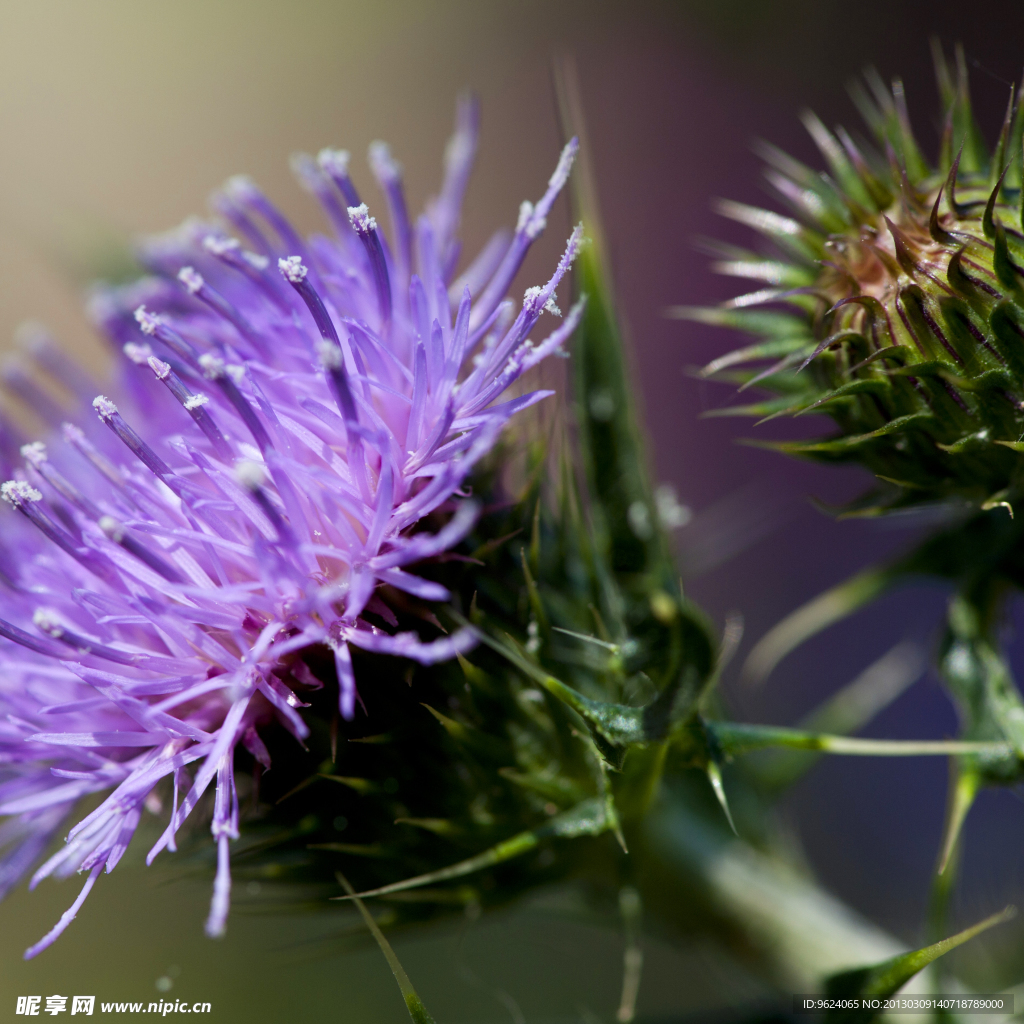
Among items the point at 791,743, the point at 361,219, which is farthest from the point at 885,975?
the point at 361,219

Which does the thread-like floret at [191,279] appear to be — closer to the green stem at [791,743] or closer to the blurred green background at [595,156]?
the green stem at [791,743]

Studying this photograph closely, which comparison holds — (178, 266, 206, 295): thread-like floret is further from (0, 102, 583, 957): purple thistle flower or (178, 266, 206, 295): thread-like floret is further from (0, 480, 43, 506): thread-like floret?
(0, 480, 43, 506): thread-like floret

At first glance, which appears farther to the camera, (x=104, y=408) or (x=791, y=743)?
(x=104, y=408)

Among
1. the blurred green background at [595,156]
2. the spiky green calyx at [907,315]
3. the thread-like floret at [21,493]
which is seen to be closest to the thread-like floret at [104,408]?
the thread-like floret at [21,493]

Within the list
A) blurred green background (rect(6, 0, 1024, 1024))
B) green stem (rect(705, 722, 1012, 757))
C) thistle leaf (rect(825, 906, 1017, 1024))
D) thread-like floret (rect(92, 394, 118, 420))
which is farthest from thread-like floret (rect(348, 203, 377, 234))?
blurred green background (rect(6, 0, 1024, 1024))

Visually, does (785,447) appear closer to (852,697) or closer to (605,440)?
(605,440)

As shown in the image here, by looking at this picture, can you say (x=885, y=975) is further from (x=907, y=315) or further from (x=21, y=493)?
(x=21, y=493)

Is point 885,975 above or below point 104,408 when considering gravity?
below

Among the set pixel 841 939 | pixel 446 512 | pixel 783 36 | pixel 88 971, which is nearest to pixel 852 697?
pixel 841 939
